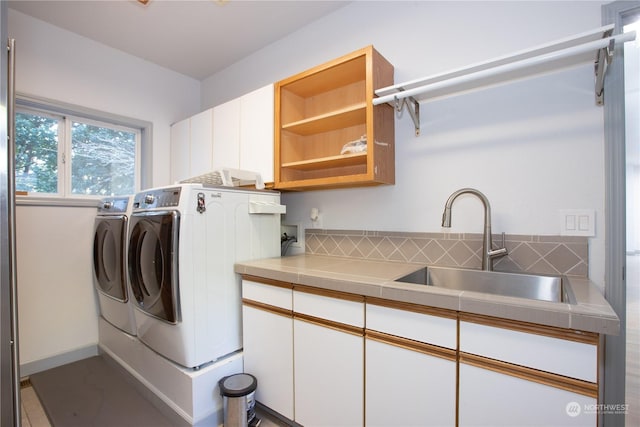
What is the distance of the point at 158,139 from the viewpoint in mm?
2951

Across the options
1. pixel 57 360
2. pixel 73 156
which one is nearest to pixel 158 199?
pixel 73 156

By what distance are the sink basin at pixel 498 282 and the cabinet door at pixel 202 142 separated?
200 cm

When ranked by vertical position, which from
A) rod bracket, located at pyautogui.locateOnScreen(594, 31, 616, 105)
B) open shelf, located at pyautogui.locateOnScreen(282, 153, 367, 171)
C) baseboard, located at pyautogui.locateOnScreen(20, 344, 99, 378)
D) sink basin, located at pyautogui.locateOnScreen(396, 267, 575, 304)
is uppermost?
rod bracket, located at pyautogui.locateOnScreen(594, 31, 616, 105)

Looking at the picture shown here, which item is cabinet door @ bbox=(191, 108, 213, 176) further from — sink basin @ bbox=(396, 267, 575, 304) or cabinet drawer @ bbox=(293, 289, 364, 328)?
sink basin @ bbox=(396, 267, 575, 304)

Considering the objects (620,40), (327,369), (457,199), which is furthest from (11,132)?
(620,40)

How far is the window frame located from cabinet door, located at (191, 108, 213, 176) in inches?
20.5

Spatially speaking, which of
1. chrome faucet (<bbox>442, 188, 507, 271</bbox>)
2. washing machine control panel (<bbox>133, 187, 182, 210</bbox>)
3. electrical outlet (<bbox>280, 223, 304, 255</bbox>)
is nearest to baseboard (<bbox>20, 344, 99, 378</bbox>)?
washing machine control panel (<bbox>133, 187, 182, 210</bbox>)

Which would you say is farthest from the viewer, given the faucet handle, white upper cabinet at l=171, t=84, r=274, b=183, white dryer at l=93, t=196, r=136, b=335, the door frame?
white upper cabinet at l=171, t=84, r=274, b=183

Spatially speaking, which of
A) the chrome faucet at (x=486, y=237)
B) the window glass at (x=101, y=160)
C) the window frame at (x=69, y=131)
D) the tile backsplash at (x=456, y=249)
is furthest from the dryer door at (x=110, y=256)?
the chrome faucet at (x=486, y=237)

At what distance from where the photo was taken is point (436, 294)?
1.10 metres

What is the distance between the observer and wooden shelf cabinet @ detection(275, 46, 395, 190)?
170 cm

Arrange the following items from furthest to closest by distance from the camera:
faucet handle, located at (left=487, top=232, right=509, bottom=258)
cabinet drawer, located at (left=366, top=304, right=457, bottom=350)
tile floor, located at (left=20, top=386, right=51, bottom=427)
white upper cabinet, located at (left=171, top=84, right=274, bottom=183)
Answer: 1. white upper cabinet, located at (left=171, top=84, right=274, bottom=183)
2. tile floor, located at (left=20, top=386, right=51, bottom=427)
3. faucet handle, located at (left=487, top=232, right=509, bottom=258)
4. cabinet drawer, located at (left=366, top=304, right=457, bottom=350)

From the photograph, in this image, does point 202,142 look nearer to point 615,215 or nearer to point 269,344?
point 269,344

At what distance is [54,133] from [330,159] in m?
2.38
